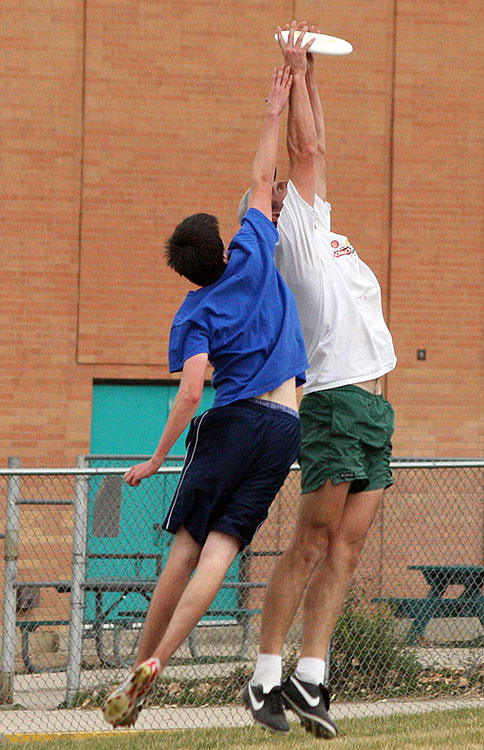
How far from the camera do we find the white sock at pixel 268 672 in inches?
196

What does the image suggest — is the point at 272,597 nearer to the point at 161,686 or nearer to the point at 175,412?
the point at 175,412

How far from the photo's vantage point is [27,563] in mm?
12070

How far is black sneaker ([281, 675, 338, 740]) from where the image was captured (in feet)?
15.7

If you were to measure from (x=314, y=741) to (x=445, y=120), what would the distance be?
8404 millimetres

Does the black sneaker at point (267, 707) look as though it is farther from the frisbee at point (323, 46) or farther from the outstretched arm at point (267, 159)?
the frisbee at point (323, 46)

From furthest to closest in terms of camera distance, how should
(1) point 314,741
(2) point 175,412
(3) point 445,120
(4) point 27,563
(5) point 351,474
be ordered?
(3) point 445,120 < (4) point 27,563 < (1) point 314,741 < (5) point 351,474 < (2) point 175,412

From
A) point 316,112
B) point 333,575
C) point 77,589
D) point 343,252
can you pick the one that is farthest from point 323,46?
point 77,589

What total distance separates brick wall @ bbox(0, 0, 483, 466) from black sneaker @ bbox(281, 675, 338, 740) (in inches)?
311

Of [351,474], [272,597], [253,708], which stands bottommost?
[253,708]

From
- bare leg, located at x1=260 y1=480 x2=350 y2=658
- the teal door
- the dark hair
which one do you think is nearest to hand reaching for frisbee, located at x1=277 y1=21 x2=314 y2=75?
the dark hair

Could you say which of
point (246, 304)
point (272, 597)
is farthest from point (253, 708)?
point (246, 304)

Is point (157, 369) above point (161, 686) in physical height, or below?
above

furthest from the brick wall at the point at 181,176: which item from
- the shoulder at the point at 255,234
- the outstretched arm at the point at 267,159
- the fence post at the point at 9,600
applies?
the shoulder at the point at 255,234

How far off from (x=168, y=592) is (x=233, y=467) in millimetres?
629
